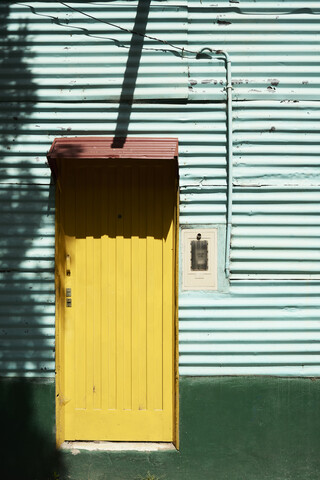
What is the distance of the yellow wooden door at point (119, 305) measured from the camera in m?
4.76

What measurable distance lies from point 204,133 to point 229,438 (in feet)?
10.2

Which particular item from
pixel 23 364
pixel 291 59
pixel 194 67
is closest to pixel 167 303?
pixel 23 364

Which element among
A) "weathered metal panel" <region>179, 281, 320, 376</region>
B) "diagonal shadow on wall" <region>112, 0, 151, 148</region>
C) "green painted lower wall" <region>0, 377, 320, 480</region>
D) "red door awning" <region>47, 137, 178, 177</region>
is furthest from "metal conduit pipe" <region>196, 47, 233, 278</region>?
"green painted lower wall" <region>0, 377, 320, 480</region>

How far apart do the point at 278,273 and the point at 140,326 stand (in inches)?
59.6

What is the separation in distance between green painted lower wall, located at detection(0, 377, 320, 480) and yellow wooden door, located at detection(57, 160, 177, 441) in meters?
0.21

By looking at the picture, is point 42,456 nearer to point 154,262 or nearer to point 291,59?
point 154,262

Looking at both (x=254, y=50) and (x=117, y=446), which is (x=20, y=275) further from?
(x=254, y=50)

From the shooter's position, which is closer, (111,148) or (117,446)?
(111,148)

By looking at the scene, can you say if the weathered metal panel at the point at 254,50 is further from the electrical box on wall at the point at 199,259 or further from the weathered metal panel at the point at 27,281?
the weathered metal panel at the point at 27,281

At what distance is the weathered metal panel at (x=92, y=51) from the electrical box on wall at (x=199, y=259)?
1.42 m

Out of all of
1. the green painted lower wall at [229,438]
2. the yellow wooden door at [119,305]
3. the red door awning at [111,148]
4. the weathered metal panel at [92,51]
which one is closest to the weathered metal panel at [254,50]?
the weathered metal panel at [92,51]

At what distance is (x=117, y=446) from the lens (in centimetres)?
471

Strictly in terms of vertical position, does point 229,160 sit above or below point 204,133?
below

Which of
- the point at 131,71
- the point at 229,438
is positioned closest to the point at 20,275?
the point at 131,71
